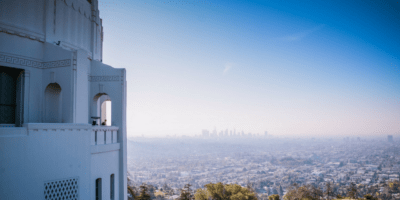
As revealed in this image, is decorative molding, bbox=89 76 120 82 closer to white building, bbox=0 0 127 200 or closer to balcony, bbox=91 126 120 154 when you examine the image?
white building, bbox=0 0 127 200

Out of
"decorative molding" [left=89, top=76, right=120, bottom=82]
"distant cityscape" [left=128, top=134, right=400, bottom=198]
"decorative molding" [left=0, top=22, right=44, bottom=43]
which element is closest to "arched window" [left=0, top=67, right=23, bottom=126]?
"decorative molding" [left=0, top=22, right=44, bottom=43]

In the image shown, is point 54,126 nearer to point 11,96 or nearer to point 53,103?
point 53,103

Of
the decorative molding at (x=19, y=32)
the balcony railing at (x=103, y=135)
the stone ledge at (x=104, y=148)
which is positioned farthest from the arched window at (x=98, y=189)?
the decorative molding at (x=19, y=32)

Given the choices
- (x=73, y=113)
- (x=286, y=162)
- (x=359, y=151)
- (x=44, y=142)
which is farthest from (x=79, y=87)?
(x=359, y=151)

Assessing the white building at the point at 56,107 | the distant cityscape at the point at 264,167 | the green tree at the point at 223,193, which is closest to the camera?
the white building at the point at 56,107

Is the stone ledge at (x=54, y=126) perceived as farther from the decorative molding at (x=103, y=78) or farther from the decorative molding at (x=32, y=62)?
the decorative molding at (x=103, y=78)

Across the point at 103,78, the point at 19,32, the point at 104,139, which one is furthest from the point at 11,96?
the point at 104,139
